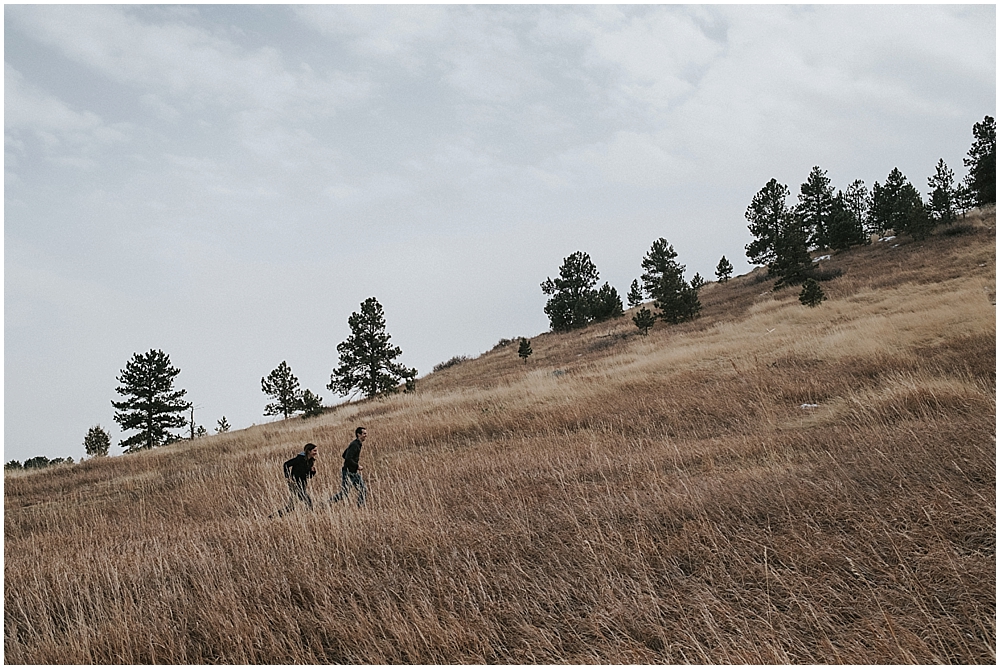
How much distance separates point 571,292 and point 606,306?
22.7ft

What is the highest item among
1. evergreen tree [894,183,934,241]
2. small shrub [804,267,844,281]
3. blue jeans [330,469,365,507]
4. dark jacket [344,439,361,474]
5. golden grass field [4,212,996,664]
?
evergreen tree [894,183,934,241]

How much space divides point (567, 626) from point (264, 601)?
2.50m

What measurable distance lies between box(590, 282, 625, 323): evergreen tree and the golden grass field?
41513 mm

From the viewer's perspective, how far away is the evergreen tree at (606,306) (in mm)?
53156

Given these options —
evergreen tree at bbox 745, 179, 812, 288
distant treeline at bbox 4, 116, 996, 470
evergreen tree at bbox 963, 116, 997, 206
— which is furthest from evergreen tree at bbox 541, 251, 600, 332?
evergreen tree at bbox 963, 116, 997, 206

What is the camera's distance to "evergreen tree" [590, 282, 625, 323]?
5316cm

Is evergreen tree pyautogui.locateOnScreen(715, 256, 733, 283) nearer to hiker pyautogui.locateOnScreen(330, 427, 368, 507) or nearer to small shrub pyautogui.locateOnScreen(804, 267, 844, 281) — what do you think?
small shrub pyautogui.locateOnScreen(804, 267, 844, 281)

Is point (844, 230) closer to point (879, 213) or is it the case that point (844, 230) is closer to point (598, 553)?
point (879, 213)

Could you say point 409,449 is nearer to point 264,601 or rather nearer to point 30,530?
point 30,530

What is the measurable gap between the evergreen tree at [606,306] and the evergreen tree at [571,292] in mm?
501

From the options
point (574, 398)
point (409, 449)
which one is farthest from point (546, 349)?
point (409, 449)

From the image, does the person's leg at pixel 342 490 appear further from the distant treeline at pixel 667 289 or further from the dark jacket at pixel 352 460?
the distant treeline at pixel 667 289

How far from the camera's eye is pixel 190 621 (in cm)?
435

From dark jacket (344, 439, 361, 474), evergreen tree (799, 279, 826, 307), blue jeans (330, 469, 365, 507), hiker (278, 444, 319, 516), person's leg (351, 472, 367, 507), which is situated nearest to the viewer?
person's leg (351, 472, 367, 507)
